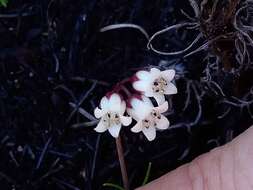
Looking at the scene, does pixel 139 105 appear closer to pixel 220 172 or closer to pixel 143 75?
pixel 143 75

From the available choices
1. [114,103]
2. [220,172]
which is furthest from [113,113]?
[220,172]

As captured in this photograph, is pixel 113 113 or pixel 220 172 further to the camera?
pixel 220 172

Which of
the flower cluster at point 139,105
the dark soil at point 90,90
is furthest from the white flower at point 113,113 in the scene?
the dark soil at point 90,90

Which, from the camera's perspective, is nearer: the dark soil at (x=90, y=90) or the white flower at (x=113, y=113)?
the white flower at (x=113, y=113)

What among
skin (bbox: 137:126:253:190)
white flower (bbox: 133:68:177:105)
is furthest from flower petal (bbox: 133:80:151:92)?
skin (bbox: 137:126:253:190)

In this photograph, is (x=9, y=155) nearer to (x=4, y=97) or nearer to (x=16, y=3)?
(x=4, y=97)

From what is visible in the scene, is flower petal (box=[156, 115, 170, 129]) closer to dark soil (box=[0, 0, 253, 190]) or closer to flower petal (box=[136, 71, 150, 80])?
flower petal (box=[136, 71, 150, 80])

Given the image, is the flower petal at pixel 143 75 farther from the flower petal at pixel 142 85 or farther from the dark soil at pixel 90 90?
the dark soil at pixel 90 90
